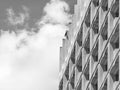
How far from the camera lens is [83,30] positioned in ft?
255

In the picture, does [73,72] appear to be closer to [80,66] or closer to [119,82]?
[80,66]

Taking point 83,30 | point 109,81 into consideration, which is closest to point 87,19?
point 83,30

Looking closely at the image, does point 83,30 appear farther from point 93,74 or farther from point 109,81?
point 109,81

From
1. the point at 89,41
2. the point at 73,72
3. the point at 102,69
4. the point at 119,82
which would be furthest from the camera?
the point at 73,72

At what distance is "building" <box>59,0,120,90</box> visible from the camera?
6488 centimetres

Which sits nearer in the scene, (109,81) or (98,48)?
(109,81)

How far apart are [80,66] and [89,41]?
4761mm

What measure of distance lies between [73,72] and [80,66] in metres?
2.32

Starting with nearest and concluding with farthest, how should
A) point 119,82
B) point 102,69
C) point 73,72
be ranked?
point 119,82 → point 102,69 → point 73,72

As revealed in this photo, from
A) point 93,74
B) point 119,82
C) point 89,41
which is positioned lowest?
point 119,82

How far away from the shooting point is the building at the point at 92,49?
6488 cm

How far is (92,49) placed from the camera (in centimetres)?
7206

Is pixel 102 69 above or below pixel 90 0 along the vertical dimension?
below

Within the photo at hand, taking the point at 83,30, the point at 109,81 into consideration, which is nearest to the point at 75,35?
the point at 83,30
